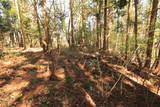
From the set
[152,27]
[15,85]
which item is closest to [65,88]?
[15,85]

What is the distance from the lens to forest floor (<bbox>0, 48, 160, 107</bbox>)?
5.68 m

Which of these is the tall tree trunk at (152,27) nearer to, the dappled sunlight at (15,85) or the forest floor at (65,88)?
the forest floor at (65,88)

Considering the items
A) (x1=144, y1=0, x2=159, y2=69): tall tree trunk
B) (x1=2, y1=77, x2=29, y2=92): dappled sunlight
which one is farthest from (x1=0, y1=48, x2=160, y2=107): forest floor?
(x1=144, y1=0, x2=159, y2=69): tall tree trunk

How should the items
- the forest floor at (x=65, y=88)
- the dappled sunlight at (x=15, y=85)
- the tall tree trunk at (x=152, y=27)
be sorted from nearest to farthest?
the forest floor at (x=65, y=88)
the dappled sunlight at (x=15, y=85)
the tall tree trunk at (x=152, y=27)

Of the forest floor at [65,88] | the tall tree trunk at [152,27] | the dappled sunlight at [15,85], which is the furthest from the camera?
the tall tree trunk at [152,27]

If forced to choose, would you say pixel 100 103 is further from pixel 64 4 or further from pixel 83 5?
pixel 64 4

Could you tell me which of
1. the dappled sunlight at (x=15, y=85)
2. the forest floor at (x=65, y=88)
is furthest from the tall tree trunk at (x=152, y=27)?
the dappled sunlight at (x=15, y=85)

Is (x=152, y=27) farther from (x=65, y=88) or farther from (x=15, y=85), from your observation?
(x=15, y=85)

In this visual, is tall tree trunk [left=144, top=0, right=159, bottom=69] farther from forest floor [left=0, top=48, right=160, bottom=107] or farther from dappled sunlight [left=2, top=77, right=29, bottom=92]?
dappled sunlight [left=2, top=77, right=29, bottom=92]

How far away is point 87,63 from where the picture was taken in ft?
32.8

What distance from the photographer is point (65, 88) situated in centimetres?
650

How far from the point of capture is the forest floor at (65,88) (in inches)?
224

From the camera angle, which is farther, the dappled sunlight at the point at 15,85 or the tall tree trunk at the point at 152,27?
the tall tree trunk at the point at 152,27

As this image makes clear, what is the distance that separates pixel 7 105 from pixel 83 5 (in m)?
16.7
